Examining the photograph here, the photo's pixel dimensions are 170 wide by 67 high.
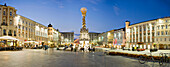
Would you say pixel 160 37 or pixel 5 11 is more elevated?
pixel 5 11

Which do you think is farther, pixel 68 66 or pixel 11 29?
pixel 11 29

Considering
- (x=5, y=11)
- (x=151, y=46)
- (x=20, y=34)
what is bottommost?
(x=151, y=46)

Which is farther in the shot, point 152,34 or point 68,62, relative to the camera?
point 152,34

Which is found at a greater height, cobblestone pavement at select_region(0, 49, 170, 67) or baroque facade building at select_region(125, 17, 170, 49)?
baroque facade building at select_region(125, 17, 170, 49)

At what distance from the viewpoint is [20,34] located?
64.0 m

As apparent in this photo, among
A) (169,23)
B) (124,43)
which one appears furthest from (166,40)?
(124,43)

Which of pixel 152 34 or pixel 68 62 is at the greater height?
pixel 152 34

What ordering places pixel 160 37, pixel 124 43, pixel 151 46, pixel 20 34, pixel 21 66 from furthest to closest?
pixel 124 43, pixel 151 46, pixel 160 37, pixel 20 34, pixel 21 66

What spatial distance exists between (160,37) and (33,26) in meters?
63.2

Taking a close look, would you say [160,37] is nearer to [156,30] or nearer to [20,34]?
[156,30]

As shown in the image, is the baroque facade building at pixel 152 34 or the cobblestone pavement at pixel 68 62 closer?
the cobblestone pavement at pixel 68 62

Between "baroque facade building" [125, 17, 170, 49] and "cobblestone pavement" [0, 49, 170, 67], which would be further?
"baroque facade building" [125, 17, 170, 49]

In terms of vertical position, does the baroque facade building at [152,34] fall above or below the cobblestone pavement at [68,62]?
above

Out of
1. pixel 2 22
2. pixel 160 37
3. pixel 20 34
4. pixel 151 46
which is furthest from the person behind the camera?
pixel 151 46
